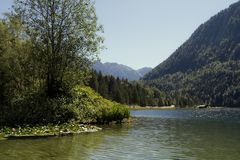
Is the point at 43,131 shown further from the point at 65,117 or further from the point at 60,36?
the point at 60,36

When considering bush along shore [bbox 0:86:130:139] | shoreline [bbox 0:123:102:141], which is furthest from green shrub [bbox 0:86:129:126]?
shoreline [bbox 0:123:102:141]

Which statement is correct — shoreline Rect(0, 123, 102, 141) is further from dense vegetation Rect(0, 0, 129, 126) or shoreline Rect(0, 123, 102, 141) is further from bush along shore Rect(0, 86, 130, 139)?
dense vegetation Rect(0, 0, 129, 126)

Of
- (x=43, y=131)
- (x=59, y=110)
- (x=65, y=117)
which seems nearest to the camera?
(x=43, y=131)

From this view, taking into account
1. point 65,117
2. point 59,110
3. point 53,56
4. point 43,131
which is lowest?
point 43,131

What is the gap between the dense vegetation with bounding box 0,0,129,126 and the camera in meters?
58.3

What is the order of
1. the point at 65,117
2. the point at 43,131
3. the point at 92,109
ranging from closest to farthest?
the point at 43,131 → the point at 65,117 → the point at 92,109

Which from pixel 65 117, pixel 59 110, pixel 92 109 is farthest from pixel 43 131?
pixel 92 109

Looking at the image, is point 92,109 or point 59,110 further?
→ point 92,109

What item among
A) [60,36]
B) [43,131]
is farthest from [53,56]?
[43,131]

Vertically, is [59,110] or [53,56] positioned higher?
[53,56]

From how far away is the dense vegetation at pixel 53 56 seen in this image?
5828 cm

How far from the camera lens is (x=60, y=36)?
197 feet

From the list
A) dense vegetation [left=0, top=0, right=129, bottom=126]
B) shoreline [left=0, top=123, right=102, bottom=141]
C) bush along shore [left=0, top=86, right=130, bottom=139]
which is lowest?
shoreline [left=0, top=123, right=102, bottom=141]

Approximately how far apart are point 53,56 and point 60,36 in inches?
127
